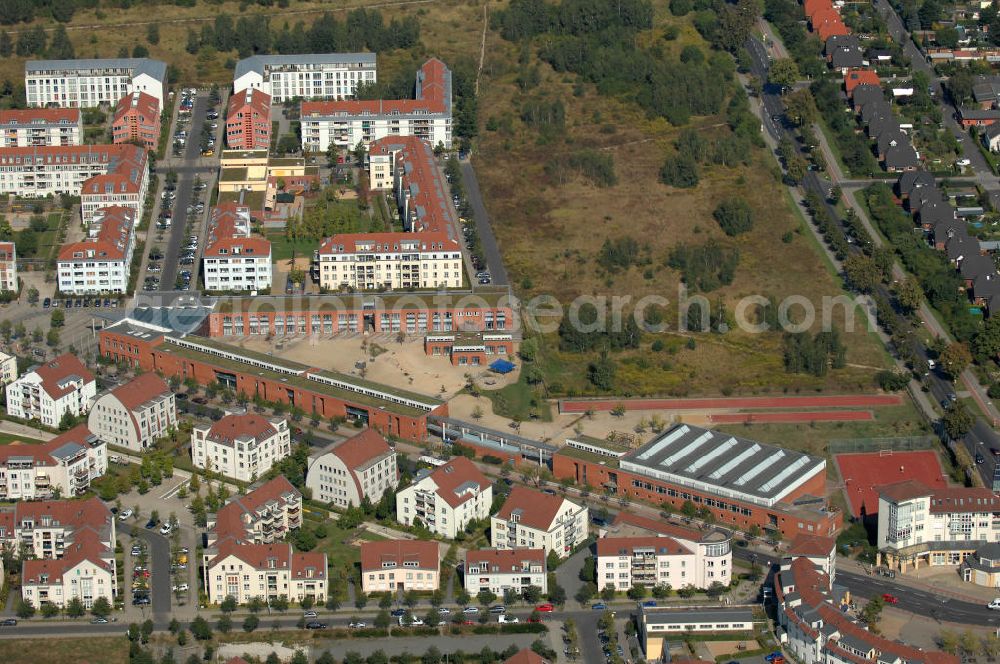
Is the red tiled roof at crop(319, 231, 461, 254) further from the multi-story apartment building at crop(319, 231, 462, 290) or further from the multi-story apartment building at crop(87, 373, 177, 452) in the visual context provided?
the multi-story apartment building at crop(87, 373, 177, 452)

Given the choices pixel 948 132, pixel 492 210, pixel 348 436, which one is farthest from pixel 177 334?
pixel 948 132

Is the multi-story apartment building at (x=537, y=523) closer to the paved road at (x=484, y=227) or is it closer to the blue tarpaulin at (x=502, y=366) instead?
the blue tarpaulin at (x=502, y=366)

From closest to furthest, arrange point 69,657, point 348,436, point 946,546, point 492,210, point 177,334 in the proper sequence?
point 69,657
point 946,546
point 348,436
point 177,334
point 492,210

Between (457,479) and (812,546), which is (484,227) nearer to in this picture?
(457,479)

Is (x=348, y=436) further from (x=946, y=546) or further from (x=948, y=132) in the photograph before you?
(x=948, y=132)

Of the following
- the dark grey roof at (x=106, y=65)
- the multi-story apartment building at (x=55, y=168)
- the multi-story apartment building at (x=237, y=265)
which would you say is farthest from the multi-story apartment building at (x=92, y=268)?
the dark grey roof at (x=106, y=65)
